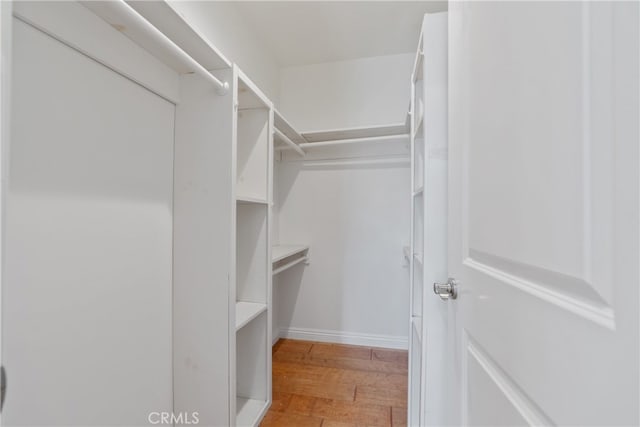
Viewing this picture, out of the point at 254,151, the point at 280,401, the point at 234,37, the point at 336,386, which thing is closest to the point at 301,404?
the point at 280,401

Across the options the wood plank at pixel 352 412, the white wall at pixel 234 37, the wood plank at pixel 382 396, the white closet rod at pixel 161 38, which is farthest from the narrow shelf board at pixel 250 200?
the wood plank at pixel 382 396

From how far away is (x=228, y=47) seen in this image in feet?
5.63

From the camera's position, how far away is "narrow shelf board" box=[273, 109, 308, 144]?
1790 mm

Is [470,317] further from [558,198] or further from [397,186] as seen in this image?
[397,186]

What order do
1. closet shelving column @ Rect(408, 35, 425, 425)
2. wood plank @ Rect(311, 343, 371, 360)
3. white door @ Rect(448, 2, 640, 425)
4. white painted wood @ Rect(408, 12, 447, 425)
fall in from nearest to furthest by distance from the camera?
1. white door @ Rect(448, 2, 640, 425)
2. white painted wood @ Rect(408, 12, 447, 425)
3. closet shelving column @ Rect(408, 35, 425, 425)
4. wood plank @ Rect(311, 343, 371, 360)

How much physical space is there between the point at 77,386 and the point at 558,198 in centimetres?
132

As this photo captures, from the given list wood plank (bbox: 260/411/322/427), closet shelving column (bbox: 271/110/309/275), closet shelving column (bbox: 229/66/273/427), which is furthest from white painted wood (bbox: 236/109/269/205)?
wood plank (bbox: 260/411/322/427)

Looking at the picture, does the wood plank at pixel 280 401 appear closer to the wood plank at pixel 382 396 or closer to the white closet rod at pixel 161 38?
the wood plank at pixel 382 396

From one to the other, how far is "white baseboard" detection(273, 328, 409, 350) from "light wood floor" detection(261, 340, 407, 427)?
0.19 ft

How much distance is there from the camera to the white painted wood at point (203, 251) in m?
1.17

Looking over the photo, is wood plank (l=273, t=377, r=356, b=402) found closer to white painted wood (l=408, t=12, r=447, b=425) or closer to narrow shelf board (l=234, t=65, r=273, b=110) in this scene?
white painted wood (l=408, t=12, r=447, b=425)

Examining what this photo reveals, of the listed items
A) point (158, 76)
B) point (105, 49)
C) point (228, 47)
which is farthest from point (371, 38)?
point (105, 49)

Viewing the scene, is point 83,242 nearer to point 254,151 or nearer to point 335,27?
point 254,151

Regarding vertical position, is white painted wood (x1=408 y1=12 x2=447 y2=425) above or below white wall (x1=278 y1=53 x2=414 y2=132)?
below
